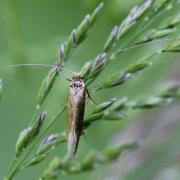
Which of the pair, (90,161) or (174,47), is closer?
(90,161)

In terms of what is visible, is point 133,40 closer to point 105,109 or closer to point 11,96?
point 105,109

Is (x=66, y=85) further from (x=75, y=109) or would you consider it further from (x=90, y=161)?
(x=90, y=161)

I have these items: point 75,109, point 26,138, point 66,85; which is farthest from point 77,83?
point 26,138

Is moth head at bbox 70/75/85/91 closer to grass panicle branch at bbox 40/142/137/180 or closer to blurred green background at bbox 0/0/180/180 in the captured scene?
blurred green background at bbox 0/0/180/180

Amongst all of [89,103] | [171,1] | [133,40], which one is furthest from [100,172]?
[171,1]

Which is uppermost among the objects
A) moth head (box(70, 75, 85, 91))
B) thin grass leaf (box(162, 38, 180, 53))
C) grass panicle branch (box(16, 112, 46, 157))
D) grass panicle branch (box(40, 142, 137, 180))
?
moth head (box(70, 75, 85, 91))

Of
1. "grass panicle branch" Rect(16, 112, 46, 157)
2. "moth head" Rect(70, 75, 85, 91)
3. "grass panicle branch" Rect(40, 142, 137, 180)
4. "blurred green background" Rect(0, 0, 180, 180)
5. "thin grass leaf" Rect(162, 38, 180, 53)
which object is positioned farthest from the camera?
"blurred green background" Rect(0, 0, 180, 180)

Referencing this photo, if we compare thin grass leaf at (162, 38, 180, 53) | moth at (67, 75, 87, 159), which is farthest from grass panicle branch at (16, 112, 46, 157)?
thin grass leaf at (162, 38, 180, 53)

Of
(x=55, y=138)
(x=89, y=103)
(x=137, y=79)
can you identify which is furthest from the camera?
(x=137, y=79)
